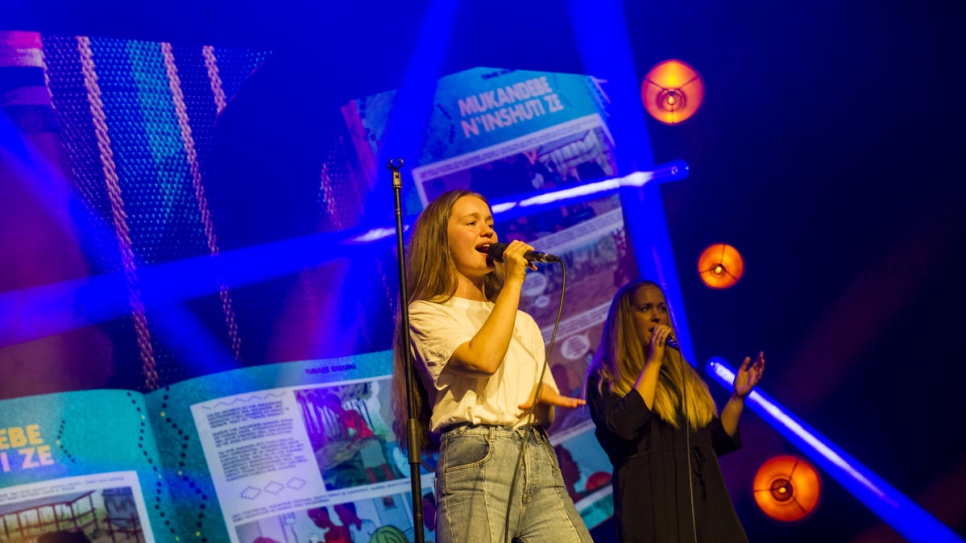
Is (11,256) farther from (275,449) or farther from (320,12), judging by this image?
(320,12)

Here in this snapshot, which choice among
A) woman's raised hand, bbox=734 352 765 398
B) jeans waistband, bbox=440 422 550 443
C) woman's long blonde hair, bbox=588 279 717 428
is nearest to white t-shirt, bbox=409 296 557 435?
jeans waistband, bbox=440 422 550 443

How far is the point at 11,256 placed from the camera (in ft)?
11.0

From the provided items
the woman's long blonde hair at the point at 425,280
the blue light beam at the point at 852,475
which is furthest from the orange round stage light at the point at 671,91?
the woman's long blonde hair at the point at 425,280

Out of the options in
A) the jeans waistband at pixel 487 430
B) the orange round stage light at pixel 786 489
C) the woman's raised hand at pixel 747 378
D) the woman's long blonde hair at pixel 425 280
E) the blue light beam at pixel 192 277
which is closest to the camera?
the jeans waistband at pixel 487 430

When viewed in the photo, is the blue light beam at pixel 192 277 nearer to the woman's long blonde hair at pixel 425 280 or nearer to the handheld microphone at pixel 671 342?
the handheld microphone at pixel 671 342

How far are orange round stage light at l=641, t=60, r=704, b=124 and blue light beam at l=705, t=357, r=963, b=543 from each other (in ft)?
4.24

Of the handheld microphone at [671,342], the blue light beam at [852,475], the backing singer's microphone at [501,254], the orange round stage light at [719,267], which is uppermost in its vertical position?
the backing singer's microphone at [501,254]

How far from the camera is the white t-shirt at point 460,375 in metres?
2.13

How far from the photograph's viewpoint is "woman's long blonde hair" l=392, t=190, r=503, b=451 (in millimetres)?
2324

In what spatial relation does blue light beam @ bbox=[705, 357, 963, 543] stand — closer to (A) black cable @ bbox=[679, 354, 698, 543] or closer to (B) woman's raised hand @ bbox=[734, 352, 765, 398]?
(B) woman's raised hand @ bbox=[734, 352, 765, 398]

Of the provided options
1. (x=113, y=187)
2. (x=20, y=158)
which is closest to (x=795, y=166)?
(x=113, y=187)

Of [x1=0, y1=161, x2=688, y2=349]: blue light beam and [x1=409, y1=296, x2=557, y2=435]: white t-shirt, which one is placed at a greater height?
[x1=0, y1=161, x2=688, y2=349]: blue light beam

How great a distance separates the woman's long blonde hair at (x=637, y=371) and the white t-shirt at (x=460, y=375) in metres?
0.78

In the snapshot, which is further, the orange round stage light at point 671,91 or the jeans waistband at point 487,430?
the orange round stage light at point 671,91
